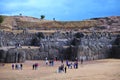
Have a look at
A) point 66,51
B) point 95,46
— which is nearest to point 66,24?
point 95,46

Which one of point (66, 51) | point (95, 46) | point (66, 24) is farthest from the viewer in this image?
point (66, 24)

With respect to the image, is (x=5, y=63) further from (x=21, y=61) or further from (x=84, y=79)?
(x=84, y=79)

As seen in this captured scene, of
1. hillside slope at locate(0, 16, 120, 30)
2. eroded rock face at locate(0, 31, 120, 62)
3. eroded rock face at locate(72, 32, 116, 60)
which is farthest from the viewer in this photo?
hillside slope at locate(0, 16, 120, 30)

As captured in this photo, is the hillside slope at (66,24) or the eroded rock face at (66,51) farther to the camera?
the hillside slope at (66,24)

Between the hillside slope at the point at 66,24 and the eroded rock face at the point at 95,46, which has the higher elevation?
the hillside slope at the point at 66,24

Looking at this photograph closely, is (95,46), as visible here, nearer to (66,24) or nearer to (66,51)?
(66,51)

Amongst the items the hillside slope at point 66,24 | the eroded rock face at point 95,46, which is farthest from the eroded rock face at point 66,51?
the hillside slope at point 66,24

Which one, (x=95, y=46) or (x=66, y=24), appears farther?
(x=66, y=24)

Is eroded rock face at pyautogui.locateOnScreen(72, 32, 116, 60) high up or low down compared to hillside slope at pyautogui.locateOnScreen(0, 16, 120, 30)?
down

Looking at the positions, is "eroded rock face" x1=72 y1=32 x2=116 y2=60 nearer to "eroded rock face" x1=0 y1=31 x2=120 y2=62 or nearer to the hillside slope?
"eroded rock face" x1=0 y1=31 x2=120 y2=62

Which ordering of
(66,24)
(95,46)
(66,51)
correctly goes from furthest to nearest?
1. (66,24)
2. (95,46)
3. (66,51)

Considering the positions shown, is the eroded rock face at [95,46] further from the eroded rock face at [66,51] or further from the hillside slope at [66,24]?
the hillside slope at [66,24]

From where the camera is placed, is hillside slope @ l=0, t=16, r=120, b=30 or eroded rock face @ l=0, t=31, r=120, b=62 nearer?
eroded rock face @ l=0, t=31, r=120, b=62

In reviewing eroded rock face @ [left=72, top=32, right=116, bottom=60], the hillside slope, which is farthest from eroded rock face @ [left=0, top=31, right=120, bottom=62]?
the hillside slope
